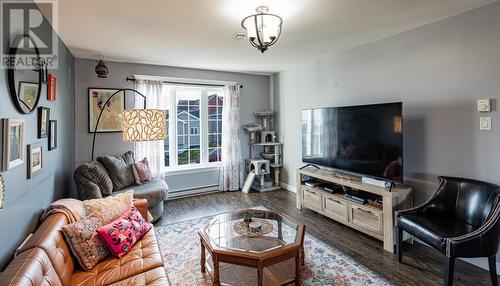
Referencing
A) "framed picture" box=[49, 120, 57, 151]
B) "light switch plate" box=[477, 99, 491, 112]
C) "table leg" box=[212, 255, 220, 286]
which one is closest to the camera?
"table leg" box=[212, 255, 220, 286]

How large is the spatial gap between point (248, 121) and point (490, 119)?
385 centimetres

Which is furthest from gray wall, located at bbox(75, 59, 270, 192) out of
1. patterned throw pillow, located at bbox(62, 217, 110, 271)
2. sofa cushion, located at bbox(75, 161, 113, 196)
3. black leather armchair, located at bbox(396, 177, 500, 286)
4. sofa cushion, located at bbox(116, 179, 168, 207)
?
black leather armchair, located at bbox(396, 177, 500, 286)

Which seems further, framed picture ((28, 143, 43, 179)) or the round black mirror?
framed picture ((28, 143, 43, 179))

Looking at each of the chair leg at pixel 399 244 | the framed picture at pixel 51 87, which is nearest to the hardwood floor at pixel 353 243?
the chair leg at pixel 399 244

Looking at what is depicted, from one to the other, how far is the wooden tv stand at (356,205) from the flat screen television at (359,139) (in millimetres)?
166

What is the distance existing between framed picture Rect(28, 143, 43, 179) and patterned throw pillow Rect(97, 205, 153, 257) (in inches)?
28.4

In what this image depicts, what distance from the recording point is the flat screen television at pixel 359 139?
9.25ft

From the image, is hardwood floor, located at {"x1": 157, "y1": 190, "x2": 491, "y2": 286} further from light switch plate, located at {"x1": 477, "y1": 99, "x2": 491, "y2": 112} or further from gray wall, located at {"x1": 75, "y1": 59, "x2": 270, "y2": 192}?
light switch plate, located at {"x1": 477, "y1": 99, "x2": 491, "y2": 112}

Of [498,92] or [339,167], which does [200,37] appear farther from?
[498,92]

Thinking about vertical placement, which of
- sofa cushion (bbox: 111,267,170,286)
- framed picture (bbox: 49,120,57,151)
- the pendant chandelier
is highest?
the pendant chandelier

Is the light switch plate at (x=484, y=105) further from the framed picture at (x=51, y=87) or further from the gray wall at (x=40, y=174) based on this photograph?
the framed picture at (x=51, y=87)

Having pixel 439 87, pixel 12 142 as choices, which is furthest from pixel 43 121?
pixel 439 87

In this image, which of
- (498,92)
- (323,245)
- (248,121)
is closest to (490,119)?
(498,92)

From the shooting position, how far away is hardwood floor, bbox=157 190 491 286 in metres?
2.29
